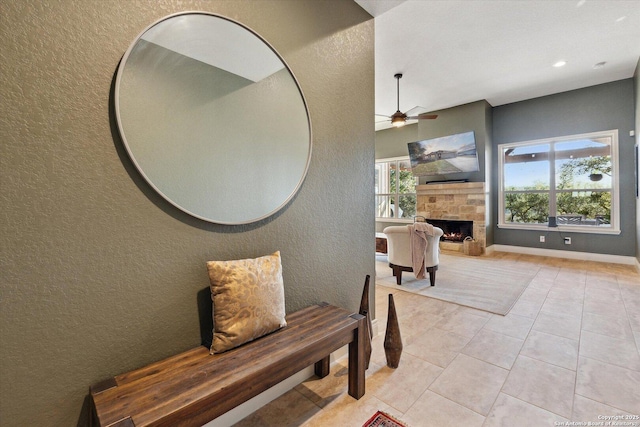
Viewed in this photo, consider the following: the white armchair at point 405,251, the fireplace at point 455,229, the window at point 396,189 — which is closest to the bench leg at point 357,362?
the white armchair at point 405,251

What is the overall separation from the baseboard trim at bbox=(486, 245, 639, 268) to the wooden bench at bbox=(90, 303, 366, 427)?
5655 millimetres

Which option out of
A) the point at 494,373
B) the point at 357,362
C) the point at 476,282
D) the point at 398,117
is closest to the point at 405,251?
the point at 476,282

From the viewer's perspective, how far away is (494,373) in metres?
1.87

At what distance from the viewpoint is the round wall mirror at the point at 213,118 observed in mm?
1195

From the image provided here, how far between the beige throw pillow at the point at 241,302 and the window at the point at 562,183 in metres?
6.30

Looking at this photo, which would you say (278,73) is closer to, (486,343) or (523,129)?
(486,343)

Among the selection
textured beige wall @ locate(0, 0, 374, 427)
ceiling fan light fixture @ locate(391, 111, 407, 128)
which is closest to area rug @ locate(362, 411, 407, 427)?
textured beige wall @ locate(0, 0, 374, 427)

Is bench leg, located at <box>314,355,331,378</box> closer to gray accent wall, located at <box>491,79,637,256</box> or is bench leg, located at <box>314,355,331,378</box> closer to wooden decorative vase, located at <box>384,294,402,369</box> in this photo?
wooden decorative vase, located at <box>384,294,402,369</box>

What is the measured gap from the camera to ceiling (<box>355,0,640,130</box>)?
2.97 m

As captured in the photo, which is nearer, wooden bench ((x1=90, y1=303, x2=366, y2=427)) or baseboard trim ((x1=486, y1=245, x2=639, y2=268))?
wooden bench ((x1=90, y1=303, x2=366, y2=427))

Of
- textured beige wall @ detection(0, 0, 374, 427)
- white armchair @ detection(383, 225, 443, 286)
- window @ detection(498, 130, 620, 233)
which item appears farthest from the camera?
window @ detection(498, 130, 620, 233)

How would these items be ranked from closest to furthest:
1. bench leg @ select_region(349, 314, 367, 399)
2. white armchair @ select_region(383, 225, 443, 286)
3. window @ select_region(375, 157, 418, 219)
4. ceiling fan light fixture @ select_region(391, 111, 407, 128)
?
bench leg @ select_region(349, 314, 367, 399)
white armchair @ select_region(383, 225, 443, 286)
ceiling fan light fixture @ select_region(391, 111, 407, 128)
window @ select_region(375, 157, 418, 219)

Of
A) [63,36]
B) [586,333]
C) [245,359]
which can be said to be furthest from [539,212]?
[63,36]

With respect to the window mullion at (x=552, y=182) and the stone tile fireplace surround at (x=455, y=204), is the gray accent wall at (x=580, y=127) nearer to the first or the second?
the window mullion at (x=552, y=182)
